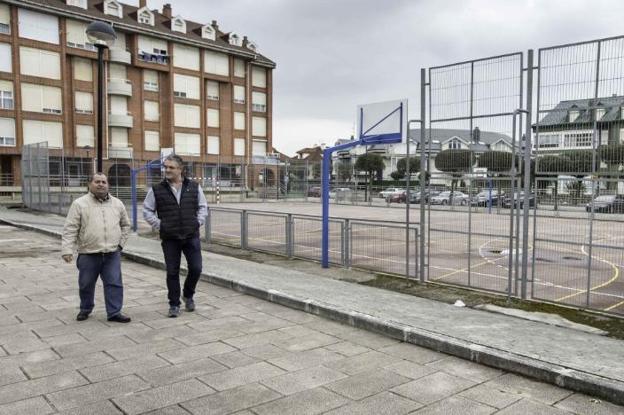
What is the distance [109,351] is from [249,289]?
280cm

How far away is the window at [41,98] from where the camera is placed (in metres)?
39.8

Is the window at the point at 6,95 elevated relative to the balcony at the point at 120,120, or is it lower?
elevated

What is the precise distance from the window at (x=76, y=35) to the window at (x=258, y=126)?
1735 cm

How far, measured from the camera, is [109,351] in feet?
16.6

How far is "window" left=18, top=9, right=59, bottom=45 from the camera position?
128 feet

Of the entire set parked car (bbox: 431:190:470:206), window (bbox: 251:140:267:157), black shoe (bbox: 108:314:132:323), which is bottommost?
black shoe (bbox: 108:314:132:323)

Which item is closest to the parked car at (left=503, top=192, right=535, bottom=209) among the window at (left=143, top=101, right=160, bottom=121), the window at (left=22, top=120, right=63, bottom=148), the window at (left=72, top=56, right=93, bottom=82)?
the window at (left=22, top=120, right=63, bottom=148)

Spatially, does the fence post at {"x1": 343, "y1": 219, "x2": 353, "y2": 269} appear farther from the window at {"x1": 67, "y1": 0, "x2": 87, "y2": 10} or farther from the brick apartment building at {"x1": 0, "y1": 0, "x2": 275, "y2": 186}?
the window at {"x1": 67, "y1": 0, "x2": 87, "y2": 10}

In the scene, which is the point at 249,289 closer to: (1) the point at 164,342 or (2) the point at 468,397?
(1) the point at 164,342

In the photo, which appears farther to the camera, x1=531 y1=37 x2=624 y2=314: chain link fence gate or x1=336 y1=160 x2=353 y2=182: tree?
x1=336 y1=160 x2=353 y2=182: tree

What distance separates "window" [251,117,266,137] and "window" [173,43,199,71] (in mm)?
8139

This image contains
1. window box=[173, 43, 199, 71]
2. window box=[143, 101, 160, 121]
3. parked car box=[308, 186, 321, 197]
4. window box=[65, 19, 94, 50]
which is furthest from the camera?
window box=[173, 43, 199, 71]

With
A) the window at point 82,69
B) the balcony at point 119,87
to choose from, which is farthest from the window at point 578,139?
the balcony at point 119,87

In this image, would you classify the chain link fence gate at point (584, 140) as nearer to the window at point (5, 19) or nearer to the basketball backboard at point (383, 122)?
the basketball backboard at point (383, 122)
